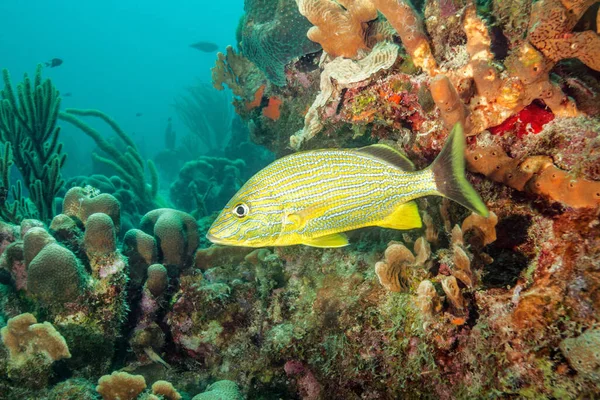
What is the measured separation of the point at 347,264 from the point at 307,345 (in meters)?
0.84

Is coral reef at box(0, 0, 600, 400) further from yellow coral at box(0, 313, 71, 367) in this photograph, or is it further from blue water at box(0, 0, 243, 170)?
blue water at box(0, 0, 243, 170)

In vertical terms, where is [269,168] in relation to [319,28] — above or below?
below

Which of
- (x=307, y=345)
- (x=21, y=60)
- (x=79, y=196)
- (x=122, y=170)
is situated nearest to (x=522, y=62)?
(x=307, y=345)

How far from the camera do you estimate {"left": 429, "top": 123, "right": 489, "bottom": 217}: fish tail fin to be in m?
1.92

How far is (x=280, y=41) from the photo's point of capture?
5.45 m

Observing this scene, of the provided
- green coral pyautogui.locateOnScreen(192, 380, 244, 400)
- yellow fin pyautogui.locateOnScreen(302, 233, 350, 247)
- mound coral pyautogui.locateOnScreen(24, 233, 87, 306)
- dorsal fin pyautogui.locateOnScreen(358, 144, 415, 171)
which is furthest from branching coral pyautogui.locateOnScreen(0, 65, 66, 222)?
dorsal fin pyautogui.locateOnScreen(358, 144, 415, 171)

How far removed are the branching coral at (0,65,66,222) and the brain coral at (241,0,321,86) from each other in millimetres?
4344

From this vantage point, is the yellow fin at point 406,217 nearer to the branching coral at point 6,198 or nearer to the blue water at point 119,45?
the branching coral at point 6,198

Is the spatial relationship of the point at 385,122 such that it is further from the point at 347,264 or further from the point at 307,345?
the point at 307,345

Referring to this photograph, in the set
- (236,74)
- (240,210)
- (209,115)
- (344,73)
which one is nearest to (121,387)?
(240,210)

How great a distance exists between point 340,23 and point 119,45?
15404 cm

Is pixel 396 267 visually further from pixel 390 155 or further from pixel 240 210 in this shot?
pixel 240 210

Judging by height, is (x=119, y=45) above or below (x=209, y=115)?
above

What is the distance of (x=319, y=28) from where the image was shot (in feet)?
12.4
